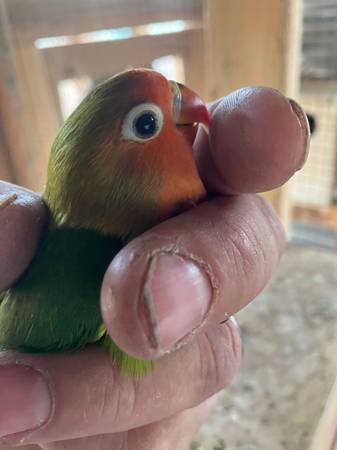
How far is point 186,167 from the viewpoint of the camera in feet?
1.43

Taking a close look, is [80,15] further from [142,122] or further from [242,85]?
[142,122]

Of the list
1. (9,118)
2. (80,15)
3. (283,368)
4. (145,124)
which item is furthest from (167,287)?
(80,15)

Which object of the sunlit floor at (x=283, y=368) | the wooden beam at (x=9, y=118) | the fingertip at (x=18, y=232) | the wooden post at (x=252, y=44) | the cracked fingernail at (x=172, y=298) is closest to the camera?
the cracked fingernail at (x=172, y=298)

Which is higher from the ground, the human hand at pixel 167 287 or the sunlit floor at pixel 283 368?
the human hand at pixel 167 287

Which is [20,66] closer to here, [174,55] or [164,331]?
[174,55]

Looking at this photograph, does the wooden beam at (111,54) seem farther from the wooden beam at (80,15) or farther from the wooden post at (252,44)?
the wooden post at (252,44)

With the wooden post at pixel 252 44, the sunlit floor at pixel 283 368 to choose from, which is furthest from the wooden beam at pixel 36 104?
the sunlit floor at pixel 283 368

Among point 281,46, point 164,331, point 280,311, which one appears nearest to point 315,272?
point 280,311

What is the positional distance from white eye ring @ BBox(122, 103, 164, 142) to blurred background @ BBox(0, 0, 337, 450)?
1.14 feet

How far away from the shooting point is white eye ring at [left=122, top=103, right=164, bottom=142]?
404 mm

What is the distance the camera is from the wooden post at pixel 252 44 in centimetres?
87

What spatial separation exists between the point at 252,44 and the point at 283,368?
1.80ft

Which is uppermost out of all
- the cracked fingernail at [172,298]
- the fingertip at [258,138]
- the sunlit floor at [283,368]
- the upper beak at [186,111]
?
the upper beak at [186,111]

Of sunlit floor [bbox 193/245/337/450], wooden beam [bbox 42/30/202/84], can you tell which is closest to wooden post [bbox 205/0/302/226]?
wooden beam [bbox 42/30/202/84]
